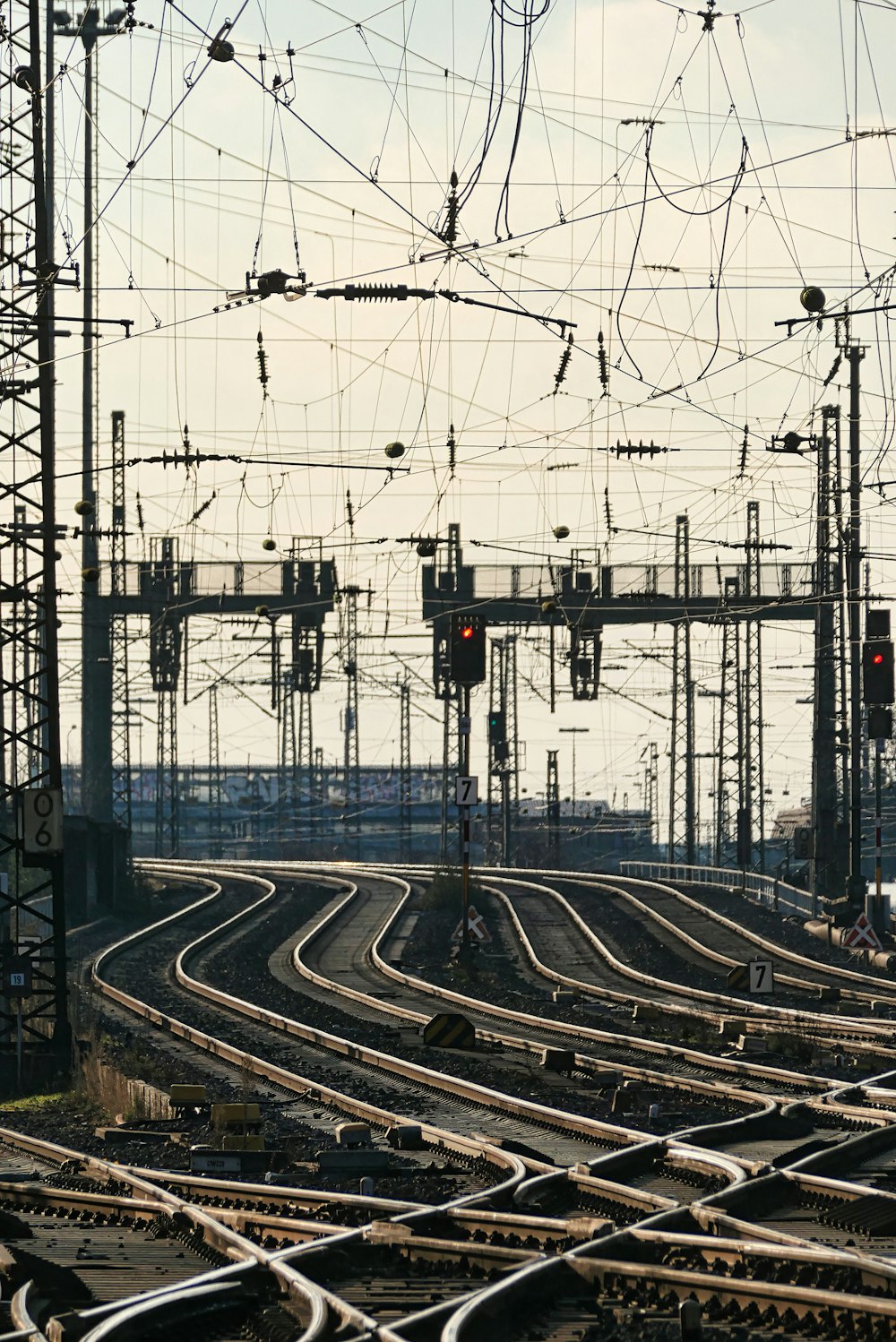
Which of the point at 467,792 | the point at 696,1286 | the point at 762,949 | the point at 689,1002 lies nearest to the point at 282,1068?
the point at 689,1002

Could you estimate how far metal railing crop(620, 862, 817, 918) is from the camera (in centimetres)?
4803

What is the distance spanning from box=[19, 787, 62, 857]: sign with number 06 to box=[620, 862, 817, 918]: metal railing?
77.8 feet

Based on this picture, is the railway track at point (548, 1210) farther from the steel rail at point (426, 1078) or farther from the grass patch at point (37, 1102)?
the grass patch at point (37, 1102)

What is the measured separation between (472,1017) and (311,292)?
10.9 metres

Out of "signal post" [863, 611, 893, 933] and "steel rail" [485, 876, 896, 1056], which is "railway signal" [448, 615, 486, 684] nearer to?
"steel rail" [485, 876, 896, 1056]

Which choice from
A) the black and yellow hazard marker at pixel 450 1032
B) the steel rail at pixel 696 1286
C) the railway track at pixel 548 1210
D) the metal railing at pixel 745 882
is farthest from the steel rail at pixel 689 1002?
the steel rail at pixel 696 1286

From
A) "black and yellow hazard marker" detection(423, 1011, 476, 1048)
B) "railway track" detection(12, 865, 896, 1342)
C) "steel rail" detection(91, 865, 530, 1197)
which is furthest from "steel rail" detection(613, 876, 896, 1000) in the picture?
"steel rail" detection(91, 865, 530, 1197)

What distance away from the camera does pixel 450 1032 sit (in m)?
25.2

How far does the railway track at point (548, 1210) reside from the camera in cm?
1108

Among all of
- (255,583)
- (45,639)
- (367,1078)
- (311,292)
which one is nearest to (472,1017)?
(367,1078)

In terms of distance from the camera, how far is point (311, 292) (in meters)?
23.1

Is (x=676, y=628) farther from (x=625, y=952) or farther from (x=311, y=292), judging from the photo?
(x=311, y=292)

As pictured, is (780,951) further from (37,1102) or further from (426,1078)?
Answer: (37,1102)

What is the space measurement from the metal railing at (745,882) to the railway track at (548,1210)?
67.7 feet
